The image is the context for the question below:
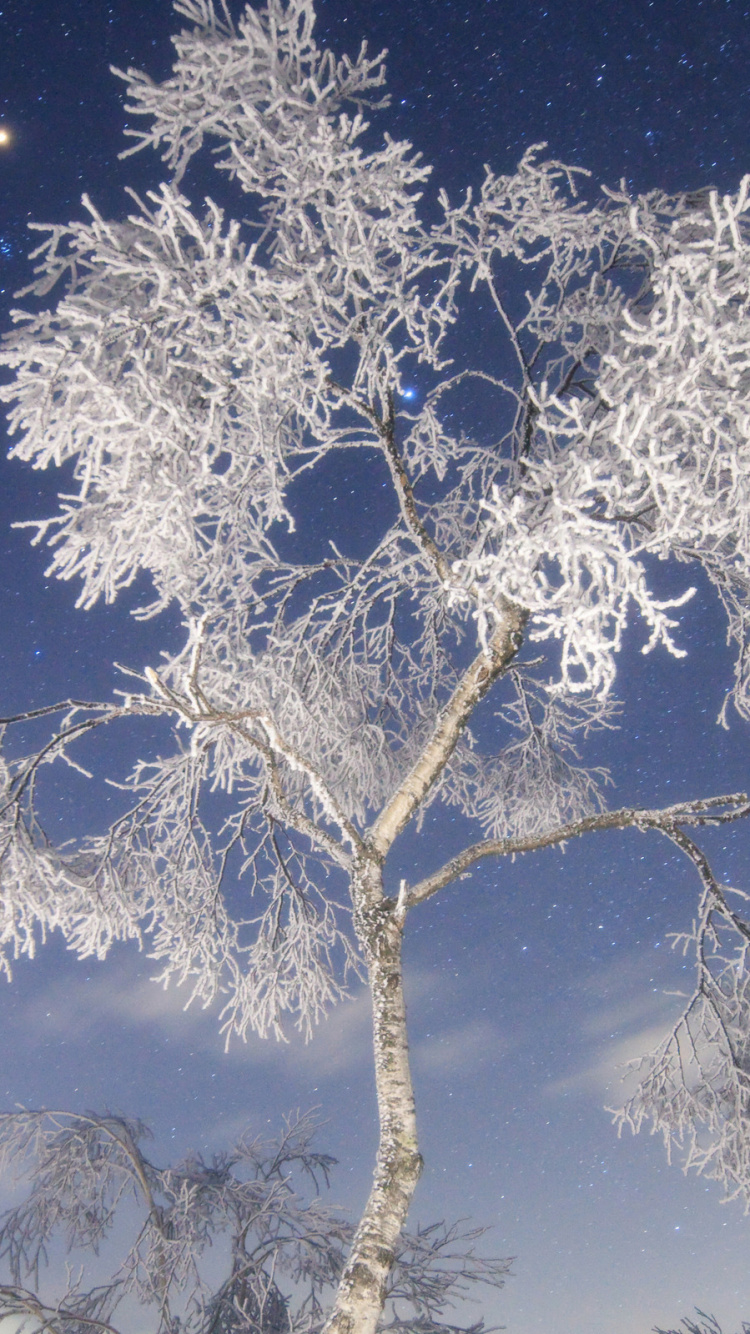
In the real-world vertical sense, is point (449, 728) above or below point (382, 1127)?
above

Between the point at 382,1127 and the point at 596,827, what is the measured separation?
2519 mm

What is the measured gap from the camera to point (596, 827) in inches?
225

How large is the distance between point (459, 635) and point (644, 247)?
3.82m

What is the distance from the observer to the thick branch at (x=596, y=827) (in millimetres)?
5516

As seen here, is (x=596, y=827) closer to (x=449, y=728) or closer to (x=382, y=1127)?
(x=449, y=728)

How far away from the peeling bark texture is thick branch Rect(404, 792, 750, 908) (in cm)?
32

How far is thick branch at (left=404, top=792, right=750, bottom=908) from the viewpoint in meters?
5.52

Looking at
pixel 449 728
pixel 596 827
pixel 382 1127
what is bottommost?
pixel 382 1127

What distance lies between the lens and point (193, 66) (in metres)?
4.01

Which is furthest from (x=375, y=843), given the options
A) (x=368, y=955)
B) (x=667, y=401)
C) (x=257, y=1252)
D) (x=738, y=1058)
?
(x=257, y=1252)

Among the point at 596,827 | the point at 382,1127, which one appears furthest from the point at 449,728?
the point at 382,1127

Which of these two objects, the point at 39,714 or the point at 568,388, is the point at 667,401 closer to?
the point at 568,388

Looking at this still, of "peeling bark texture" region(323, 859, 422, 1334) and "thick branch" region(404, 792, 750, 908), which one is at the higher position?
"thick branch" region(404, 792, 750, 908)

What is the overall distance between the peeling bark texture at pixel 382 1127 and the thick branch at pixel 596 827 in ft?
1.04
